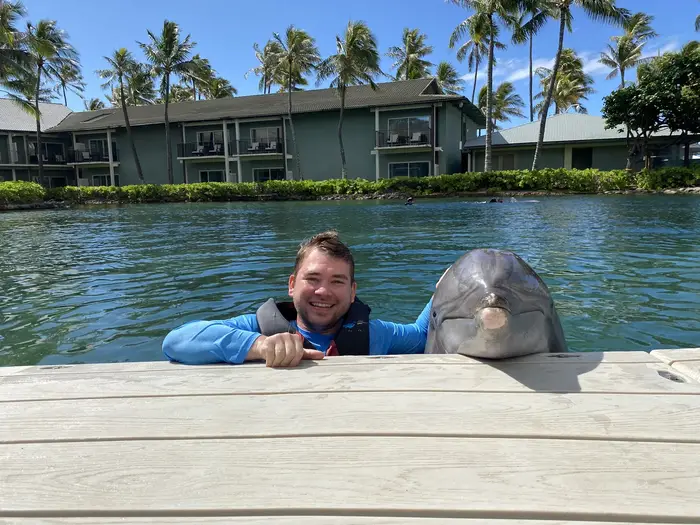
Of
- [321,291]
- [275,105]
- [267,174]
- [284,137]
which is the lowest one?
[321,291]

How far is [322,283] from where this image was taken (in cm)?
278

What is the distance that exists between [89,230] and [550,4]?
26337 mm

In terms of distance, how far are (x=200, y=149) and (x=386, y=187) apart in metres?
15.4

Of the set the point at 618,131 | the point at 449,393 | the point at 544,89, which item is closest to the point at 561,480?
the point at 449,393

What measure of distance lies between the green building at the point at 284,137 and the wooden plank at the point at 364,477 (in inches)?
1236

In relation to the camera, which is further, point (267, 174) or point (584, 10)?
point (267, 174)

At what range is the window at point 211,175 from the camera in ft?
128

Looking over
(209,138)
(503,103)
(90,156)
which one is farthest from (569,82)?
(90,156)

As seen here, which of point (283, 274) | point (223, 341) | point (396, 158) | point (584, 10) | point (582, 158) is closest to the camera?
point (223, 341)

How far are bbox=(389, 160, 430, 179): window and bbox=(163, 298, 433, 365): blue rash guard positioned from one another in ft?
104

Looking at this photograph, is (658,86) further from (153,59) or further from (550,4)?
(153,59)

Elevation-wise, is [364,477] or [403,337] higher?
[364,477]

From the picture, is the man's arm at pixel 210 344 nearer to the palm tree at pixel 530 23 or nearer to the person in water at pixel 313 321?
the person in water at pixel 313 321

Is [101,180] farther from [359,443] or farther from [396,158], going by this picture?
[359,443]
